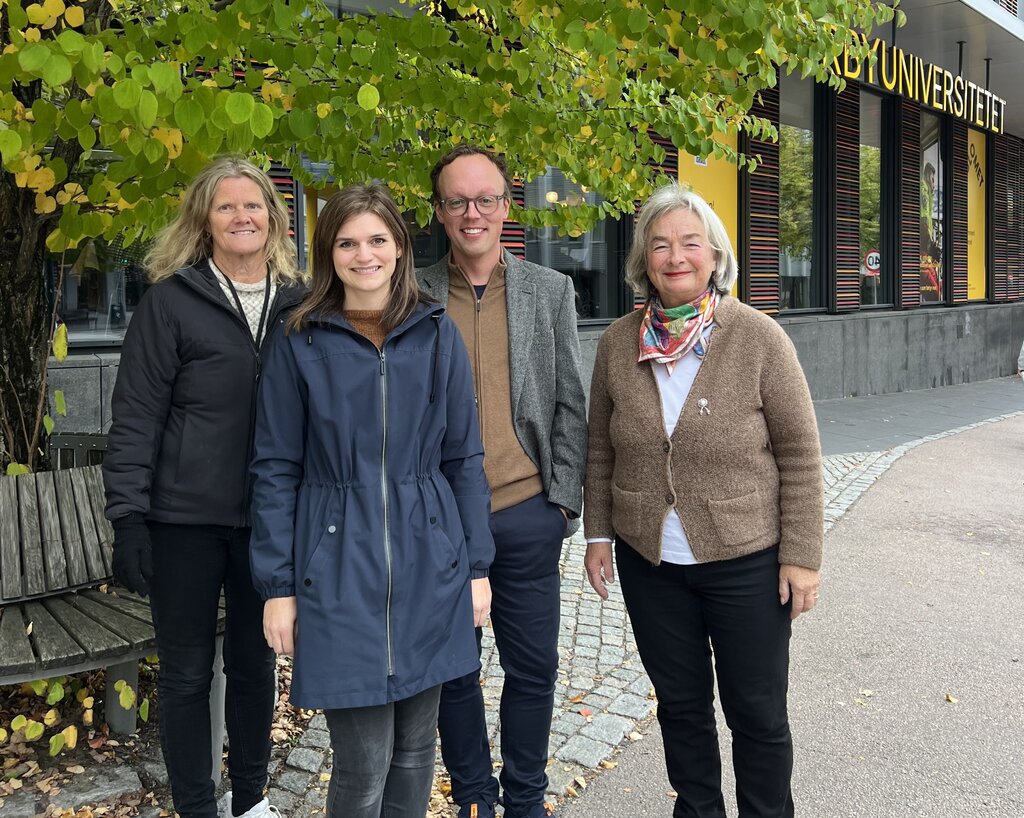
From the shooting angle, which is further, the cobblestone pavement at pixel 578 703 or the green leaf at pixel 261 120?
the cobblestone pavement at pixel 578 703

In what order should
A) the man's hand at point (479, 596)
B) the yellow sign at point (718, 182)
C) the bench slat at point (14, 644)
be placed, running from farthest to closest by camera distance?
the yellow sign at point (718, 182) → the bench slat at point (14, 644) → the man's hand at point (479, 596)

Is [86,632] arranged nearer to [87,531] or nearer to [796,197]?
[87,531]

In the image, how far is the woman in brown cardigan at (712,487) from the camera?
8.66 feet

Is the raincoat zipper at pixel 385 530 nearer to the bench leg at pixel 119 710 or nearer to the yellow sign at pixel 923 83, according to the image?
the bench leg at pixel 119 710

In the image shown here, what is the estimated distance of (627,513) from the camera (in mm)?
2811

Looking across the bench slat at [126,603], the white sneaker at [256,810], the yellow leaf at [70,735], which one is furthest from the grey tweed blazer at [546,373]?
the yellow leaf at [70,735]

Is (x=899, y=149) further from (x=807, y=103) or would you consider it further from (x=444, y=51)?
(x=444, y=51)

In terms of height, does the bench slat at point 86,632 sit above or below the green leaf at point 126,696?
above

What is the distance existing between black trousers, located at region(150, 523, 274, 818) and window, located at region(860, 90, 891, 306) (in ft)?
48.7

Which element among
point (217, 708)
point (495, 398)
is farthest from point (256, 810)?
point (495, 398)

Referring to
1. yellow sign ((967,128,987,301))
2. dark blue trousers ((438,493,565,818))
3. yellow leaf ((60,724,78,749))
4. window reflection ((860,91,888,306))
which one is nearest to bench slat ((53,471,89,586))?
yellow leaf ((60,724,78,749))

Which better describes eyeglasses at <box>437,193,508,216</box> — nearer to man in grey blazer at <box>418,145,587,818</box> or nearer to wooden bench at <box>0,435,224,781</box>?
man in grey blazer at <box>418,145,587,818</box>

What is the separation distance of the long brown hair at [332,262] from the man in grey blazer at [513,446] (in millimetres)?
446

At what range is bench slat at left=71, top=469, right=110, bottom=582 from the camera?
11.8 feet
